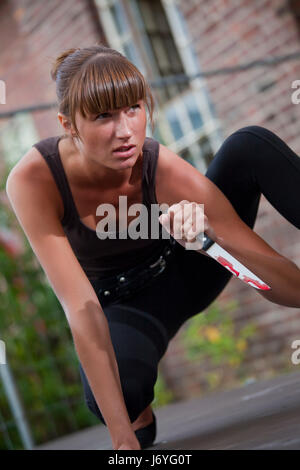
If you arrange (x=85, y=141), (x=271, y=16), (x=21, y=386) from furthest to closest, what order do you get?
(x=21, y=386)
(x=271, y=16)
(x=85, y=141)

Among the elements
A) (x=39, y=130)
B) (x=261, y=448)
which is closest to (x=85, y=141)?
(x=261, y=448)

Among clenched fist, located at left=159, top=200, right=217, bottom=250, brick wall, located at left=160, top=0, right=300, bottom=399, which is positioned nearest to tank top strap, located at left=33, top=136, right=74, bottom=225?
clenched fist, located at left=159, top=200, right=217, bottom=250

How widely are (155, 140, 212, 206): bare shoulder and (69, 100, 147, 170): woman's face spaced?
0.23 metres

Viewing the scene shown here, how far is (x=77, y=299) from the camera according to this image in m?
1.73

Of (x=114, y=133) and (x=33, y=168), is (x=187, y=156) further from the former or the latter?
(x=114, y=133)

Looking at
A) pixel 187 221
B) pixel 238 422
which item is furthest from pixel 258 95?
pixel 187 221

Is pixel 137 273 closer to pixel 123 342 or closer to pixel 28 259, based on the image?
pixel 123 342

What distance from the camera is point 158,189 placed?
6.32 feet

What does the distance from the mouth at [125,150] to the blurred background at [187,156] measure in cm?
209

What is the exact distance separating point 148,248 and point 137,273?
0.08 m

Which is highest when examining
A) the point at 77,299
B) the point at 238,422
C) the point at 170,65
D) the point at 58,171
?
the point at 170,65

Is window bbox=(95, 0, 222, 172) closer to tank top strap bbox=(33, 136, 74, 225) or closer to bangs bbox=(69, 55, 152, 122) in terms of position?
tank top strap bbox=(33, 136, 74, 225)

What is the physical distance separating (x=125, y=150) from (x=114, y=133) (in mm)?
55

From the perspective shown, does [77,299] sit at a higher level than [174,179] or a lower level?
lower
